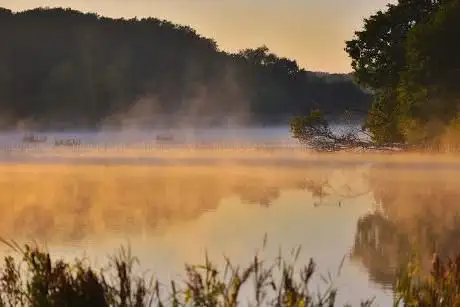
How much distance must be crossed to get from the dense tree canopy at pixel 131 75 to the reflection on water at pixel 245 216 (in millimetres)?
17728

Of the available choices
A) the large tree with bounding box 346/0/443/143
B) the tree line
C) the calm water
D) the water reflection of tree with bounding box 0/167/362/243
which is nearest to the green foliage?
the calm water

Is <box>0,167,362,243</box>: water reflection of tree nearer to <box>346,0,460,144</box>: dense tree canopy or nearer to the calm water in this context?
the calm water

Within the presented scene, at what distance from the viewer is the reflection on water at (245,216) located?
711 cm

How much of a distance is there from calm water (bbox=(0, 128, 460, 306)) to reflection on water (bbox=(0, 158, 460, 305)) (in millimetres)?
14

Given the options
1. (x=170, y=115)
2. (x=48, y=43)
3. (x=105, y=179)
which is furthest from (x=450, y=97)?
(x=48, y=43)

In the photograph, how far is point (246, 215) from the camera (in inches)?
381

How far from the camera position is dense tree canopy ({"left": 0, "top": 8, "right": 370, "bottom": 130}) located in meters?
34.9

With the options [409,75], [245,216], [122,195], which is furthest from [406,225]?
[409,75]

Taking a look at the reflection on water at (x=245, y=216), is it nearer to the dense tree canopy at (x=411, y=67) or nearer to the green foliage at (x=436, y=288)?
the green foliage at (x=436, y=288)

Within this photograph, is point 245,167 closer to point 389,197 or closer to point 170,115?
point 389,197

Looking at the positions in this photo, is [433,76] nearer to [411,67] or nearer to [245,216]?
[411,67]

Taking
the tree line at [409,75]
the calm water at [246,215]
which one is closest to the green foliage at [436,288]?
the calm water at [246,215]

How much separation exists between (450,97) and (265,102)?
2054 cm

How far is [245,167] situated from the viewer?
18094 millimetres
